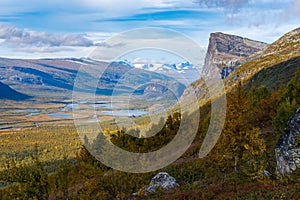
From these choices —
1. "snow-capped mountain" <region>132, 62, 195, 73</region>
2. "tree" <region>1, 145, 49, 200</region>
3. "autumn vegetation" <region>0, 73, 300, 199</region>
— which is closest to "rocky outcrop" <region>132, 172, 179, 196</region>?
"autumn vegetation" <region>0, 73, 300, 199</region>

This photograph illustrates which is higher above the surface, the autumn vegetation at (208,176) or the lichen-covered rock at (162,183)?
the autumn vegetation at (208,176)

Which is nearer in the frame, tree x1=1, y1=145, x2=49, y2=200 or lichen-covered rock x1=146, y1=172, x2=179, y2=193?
tree x1=1, y1=145, x2=49, y2=200

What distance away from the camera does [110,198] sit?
1363 inches

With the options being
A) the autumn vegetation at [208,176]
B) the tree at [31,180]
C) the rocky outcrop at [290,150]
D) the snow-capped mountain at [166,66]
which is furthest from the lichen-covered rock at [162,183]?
the snow-capped mountain at [166,66]

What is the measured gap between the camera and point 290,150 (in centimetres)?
2694

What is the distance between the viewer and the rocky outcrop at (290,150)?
86.7 feet

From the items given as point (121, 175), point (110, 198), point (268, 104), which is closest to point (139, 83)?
point (121, 175)

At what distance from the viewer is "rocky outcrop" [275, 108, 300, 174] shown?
2644 centimetres

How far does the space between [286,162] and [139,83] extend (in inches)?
657

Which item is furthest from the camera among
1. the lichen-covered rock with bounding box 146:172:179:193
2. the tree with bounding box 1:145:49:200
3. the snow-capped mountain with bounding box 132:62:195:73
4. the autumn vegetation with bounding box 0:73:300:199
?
the lichen-covered rock with bounding box 146:172:179:193

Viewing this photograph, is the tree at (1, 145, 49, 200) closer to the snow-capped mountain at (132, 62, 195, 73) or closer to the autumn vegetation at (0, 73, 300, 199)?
the autumn vegetation at (0, 73, 300, 199)

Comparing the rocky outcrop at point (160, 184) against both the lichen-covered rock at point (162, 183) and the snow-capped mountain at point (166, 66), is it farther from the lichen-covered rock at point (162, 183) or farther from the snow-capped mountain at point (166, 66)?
the snow-capped mountain at point (166, 66)

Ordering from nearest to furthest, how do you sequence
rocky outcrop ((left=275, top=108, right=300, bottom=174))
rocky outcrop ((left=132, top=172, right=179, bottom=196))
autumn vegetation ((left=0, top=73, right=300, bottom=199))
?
autumn vegetation ((left=0, top=73, right=300, bottom=199))
rocky outcrop ((left=275, top=108, right=300, bottom=174))
rocky outcrop ((left=132, top=172, right=179, bottom=196))

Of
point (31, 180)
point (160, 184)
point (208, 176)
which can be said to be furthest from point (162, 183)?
point (31, 180)
